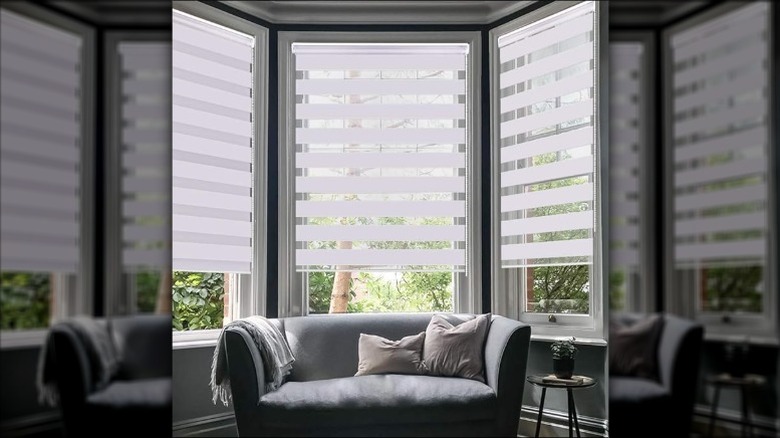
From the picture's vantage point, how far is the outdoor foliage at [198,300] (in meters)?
2.06

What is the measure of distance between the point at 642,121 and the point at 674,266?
0.91 ft

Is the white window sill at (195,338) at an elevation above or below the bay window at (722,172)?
below

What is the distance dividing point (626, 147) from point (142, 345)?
97cm

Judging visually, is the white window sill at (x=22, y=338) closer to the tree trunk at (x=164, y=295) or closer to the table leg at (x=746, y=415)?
the tree trunk at (x=164, y=295)

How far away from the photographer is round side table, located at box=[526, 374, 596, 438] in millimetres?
2008

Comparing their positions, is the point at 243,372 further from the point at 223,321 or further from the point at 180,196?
the point at 180,196

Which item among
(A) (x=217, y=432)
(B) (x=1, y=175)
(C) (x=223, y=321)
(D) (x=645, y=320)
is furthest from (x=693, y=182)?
(A) (x=217, y=432)

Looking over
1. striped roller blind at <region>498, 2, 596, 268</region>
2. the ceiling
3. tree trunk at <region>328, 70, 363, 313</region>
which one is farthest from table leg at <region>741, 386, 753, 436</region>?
the ceiling

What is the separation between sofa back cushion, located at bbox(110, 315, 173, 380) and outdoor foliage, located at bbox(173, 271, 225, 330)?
0.93 meters

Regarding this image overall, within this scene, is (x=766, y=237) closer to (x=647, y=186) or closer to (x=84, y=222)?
(x=647, y=186)

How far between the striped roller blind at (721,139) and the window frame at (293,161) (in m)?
0.96

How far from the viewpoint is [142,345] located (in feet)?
3.60

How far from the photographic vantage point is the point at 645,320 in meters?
1.22

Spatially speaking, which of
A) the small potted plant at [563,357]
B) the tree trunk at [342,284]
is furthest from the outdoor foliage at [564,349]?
the tree trunk at [342,284]
